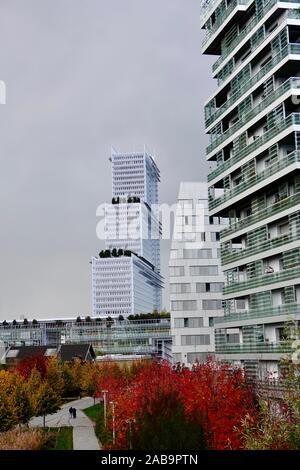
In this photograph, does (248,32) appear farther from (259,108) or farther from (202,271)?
(202,271)

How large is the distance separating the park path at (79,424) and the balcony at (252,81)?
2255cm

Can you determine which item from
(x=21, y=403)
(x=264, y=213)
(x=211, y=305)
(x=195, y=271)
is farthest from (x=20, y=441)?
(x=195, y=271)

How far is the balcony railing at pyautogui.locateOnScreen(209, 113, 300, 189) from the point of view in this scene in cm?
3425

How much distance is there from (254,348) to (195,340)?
89.8 ft

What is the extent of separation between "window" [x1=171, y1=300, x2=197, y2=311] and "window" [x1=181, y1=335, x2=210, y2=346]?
306 centimetres

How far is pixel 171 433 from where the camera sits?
1870cm

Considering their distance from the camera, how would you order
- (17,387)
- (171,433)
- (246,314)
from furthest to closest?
1. (17,387)
2. (246,314)
3. (171,433)

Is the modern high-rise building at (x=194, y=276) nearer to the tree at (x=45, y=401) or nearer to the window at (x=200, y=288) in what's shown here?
the window at (x=200, y=288)

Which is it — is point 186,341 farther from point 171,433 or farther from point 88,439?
point 171,433

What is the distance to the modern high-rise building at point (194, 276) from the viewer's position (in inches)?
2598

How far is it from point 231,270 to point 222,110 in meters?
11.6

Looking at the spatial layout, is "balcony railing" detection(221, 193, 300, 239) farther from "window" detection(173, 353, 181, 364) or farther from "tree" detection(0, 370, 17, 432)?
"window" detection(173, 353, 181, 364)
